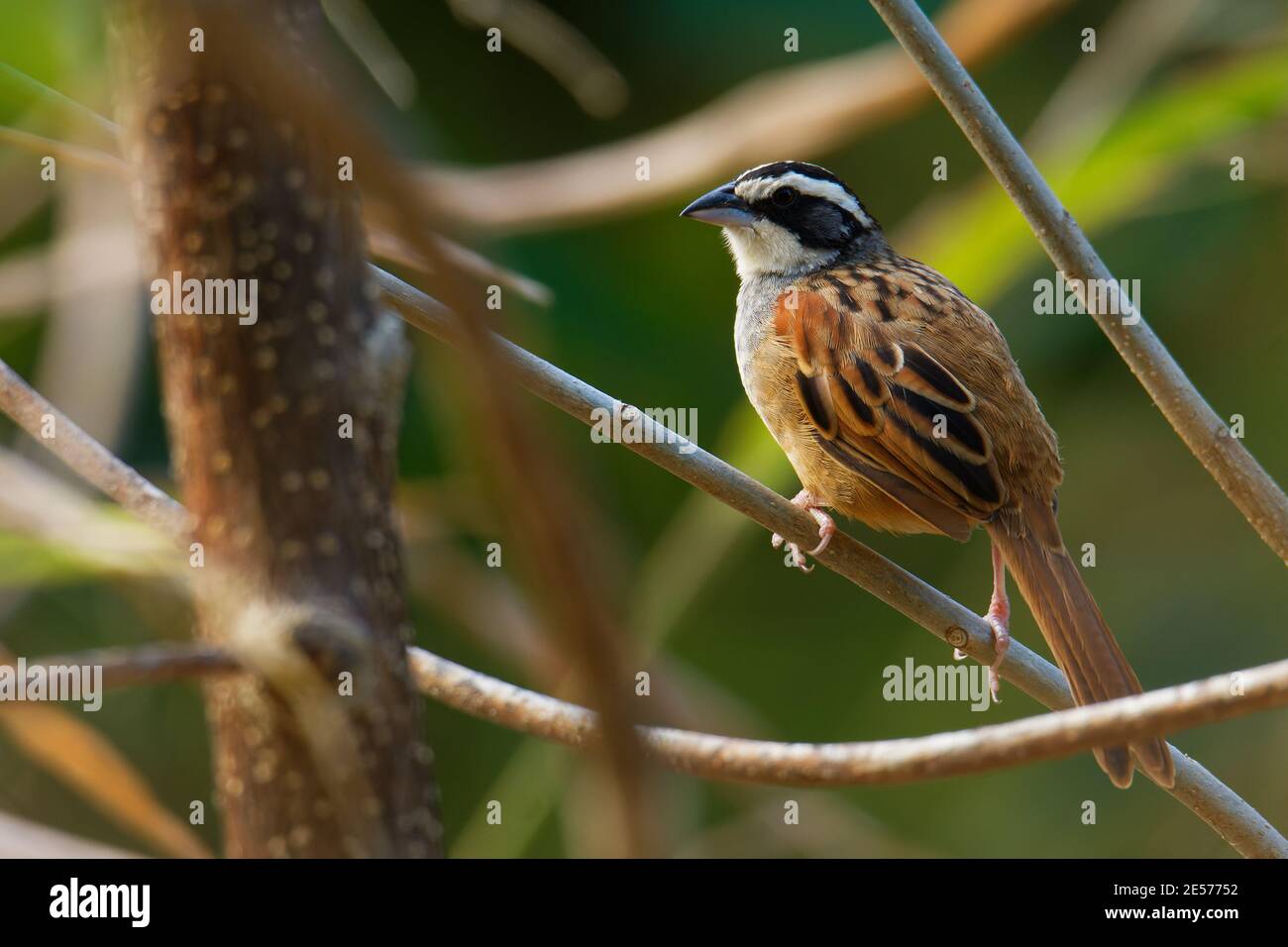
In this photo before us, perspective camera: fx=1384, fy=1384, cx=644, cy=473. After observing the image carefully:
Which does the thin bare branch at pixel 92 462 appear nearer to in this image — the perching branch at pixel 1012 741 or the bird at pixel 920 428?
the perching branch at pixel 1012 741

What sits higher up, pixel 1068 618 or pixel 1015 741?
pixel 1068 618

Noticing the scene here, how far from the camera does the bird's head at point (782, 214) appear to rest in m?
4.56

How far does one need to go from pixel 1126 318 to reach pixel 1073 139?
268cm

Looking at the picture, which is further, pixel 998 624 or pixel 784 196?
pixel 784 196

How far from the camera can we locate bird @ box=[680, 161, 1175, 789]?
371 cm

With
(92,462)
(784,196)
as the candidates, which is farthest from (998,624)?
(92,462)

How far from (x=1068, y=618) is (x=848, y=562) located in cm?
87

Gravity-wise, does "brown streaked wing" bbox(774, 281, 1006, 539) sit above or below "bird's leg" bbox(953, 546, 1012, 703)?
above

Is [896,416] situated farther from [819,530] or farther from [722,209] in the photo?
[722,209]

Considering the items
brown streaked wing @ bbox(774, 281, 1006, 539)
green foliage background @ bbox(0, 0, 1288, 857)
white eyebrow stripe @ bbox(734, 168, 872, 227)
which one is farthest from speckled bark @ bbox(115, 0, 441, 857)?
green foliage background @ bbox(0, 0, 1288, 857)

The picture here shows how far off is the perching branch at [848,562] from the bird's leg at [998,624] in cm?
2

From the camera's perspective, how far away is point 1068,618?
3.60 meters

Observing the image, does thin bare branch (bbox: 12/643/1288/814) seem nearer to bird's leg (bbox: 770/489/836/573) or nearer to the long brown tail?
bird's leg (bbox: 770/489/836/573)

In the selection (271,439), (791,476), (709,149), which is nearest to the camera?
(271,439)
